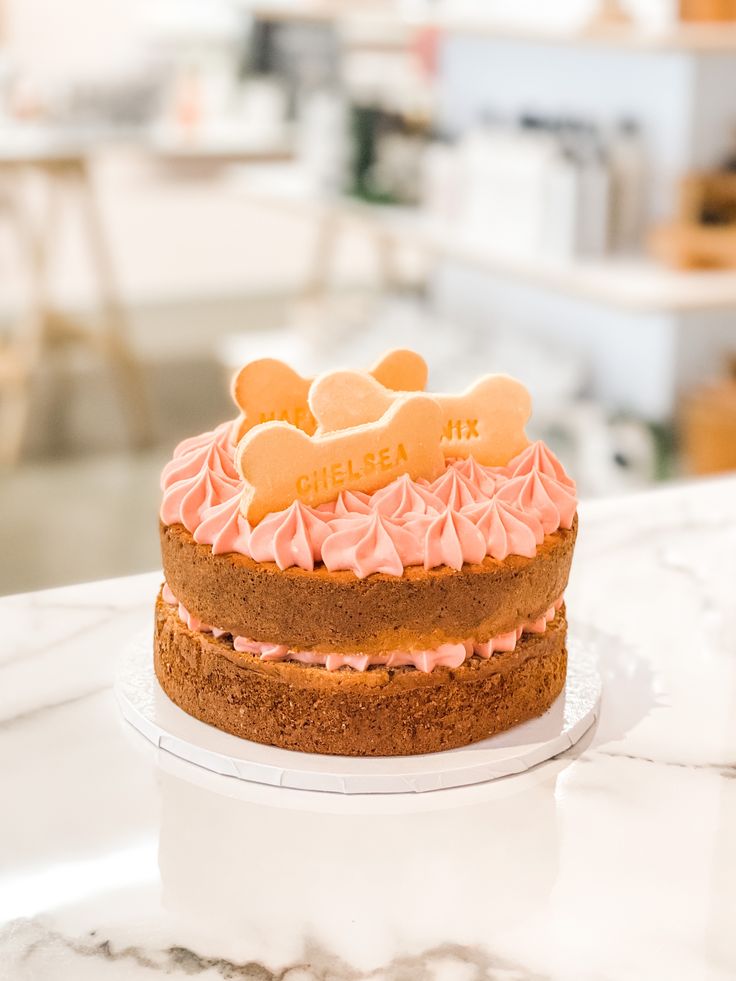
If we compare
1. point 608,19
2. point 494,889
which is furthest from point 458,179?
point 494,889

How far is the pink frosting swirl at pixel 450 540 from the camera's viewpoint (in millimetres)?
975

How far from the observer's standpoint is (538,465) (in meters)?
1.11

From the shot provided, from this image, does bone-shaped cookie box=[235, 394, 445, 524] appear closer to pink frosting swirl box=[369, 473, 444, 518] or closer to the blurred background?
pink frosting swirl box=[369, 473, 444, 518]

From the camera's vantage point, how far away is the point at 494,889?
85cm

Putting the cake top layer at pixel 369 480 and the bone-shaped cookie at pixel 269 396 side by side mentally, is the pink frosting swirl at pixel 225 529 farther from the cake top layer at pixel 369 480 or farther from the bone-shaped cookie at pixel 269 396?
the bone-shaped cookie at pixel 269 396

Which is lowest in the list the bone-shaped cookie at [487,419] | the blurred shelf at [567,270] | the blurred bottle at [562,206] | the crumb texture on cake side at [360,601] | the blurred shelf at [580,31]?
the blurred shelf at [567,270]

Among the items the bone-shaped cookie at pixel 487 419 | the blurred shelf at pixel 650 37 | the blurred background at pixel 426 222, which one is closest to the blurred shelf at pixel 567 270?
the blurred background at pixel 426 222

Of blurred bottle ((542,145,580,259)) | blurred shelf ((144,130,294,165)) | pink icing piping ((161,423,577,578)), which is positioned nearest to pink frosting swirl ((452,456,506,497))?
pink icing piping ((161,423,577,578))

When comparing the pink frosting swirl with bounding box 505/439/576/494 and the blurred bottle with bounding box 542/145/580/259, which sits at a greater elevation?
the pink frosting swirl with bounding box 505/439/576/494

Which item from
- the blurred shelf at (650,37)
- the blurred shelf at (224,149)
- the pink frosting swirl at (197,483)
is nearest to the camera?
the pink frosting swirl at (197,483)

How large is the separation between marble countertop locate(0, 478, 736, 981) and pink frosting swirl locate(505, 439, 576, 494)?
188mm

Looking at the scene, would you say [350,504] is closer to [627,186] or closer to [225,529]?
[225,529]

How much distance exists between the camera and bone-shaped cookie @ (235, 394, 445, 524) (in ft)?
3.19

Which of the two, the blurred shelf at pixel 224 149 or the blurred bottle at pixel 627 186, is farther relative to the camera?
the blurred shelf at pixel 224 149
